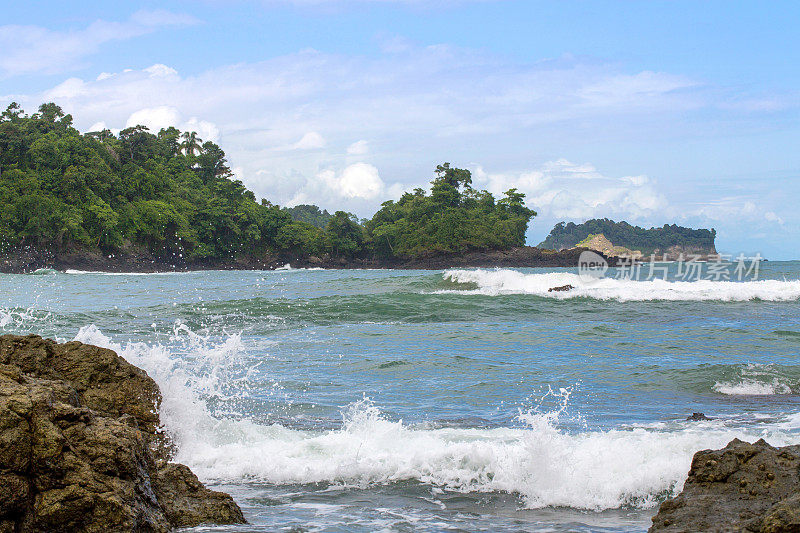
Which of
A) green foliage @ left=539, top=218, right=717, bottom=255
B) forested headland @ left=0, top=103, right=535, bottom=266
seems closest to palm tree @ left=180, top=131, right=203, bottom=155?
forested headland @ left=0, top=103, right=535, bottom=266

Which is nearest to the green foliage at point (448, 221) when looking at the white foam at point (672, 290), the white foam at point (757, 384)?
the white foam at point (672, 290)

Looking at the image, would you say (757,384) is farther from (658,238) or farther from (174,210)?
(658,238)

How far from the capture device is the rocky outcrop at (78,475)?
3191 mm

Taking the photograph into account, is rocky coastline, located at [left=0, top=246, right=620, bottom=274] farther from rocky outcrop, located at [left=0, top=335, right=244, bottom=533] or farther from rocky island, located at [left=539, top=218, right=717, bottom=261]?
rocky outcrop, located at [left=0, top=335, right=244, bottom=533]

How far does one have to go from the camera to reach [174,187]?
78.1m

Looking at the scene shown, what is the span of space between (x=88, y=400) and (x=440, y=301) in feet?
53.3

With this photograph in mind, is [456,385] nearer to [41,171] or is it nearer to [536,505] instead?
[536,505]

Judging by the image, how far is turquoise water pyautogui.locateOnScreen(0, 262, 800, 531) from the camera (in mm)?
4918

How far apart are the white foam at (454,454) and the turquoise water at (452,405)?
17mm

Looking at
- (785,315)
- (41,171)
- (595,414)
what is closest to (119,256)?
(41,171)

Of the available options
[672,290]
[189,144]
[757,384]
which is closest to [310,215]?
[189,144]

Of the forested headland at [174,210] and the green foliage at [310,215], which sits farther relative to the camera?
the green foliage at [310,215]

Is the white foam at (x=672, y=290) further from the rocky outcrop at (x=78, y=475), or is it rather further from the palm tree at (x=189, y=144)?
the palm tree at (x=189, y=144)

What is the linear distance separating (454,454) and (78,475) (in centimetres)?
308
